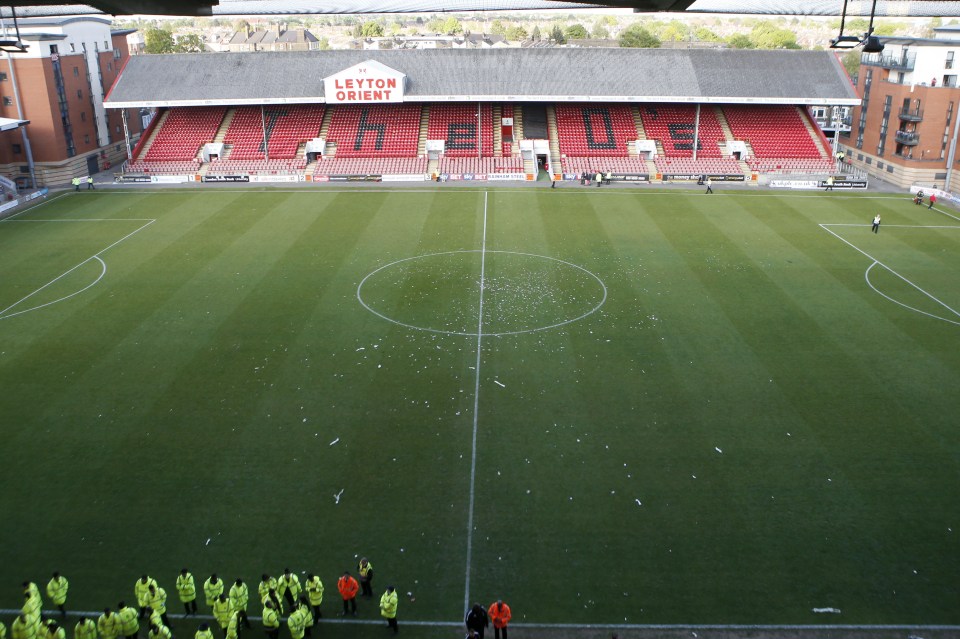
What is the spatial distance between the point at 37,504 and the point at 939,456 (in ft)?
69.3

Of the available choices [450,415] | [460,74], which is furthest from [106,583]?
[460,74]

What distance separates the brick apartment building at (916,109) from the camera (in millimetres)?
47969

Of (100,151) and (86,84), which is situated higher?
(86,84)

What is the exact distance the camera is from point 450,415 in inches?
778

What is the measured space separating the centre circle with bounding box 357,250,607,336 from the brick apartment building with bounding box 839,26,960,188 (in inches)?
1269

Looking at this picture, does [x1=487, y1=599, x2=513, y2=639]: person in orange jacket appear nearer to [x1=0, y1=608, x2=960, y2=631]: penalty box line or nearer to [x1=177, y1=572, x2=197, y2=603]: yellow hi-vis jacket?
[x1=0, y1=608, x2=960, y2=631]: penalty box line

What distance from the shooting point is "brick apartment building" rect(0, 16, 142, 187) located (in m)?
47.2

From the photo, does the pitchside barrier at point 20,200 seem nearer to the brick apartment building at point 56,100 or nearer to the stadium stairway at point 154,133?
the brick apartment building at point 56,100

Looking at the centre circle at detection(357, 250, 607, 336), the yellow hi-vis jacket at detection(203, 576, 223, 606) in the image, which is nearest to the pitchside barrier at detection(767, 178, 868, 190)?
the centre circle at detection(357, 250, 607, 336)

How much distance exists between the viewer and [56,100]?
48.4m

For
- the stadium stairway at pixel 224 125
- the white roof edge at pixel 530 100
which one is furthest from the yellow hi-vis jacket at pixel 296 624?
the stadium stairway at pixel 224 125

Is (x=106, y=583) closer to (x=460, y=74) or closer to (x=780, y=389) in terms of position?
(x=780, y=389)

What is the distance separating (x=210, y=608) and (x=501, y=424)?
848cm

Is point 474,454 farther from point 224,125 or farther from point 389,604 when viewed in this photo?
point 224,125
